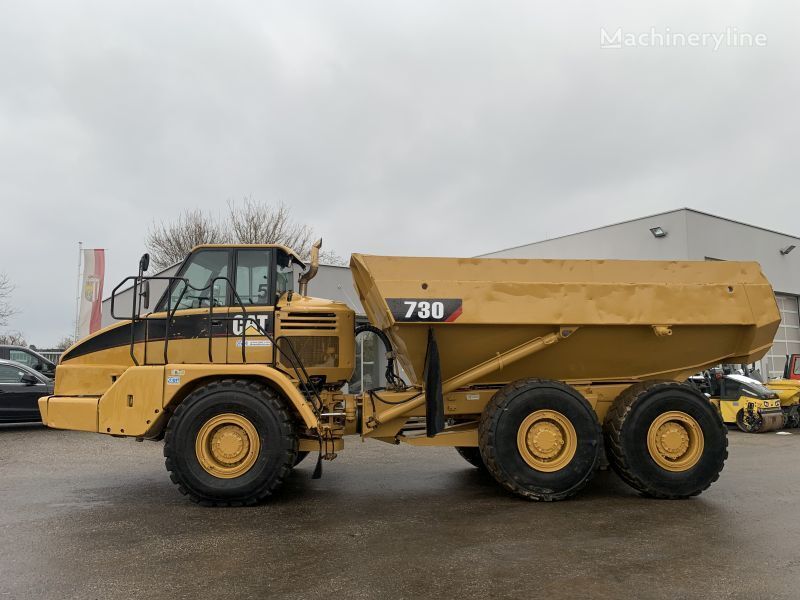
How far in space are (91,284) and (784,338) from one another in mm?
26756

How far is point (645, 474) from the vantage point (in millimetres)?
6215

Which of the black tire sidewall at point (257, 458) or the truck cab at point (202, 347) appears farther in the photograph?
the truck cab at point (202, 347)

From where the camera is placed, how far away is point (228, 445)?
5910 millimetres

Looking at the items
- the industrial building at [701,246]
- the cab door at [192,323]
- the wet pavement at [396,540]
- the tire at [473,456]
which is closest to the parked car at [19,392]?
the wet pavement at [396,540]

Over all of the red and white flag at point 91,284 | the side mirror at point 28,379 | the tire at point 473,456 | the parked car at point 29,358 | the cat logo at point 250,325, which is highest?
the red and white flag at point 91,284

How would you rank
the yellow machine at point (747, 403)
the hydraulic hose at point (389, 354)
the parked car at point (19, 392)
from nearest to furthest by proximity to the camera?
the hydraulic hose at point (389, 354) → the parked car at point (19, 392) → the yellow machine at point (747, 403)

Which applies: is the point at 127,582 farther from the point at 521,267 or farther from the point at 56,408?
the point at 521,267

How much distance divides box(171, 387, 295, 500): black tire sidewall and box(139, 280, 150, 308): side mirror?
4.40ft

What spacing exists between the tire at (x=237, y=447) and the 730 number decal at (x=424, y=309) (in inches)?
61.8

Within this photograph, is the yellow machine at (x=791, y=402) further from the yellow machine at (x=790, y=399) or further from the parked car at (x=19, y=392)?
the parked car at (x=19, y=392)

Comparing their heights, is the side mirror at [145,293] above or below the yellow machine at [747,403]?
above

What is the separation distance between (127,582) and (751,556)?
4467 mm

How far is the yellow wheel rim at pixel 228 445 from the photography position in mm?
5902

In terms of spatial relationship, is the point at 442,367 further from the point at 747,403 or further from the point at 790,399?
the point at 790,399
